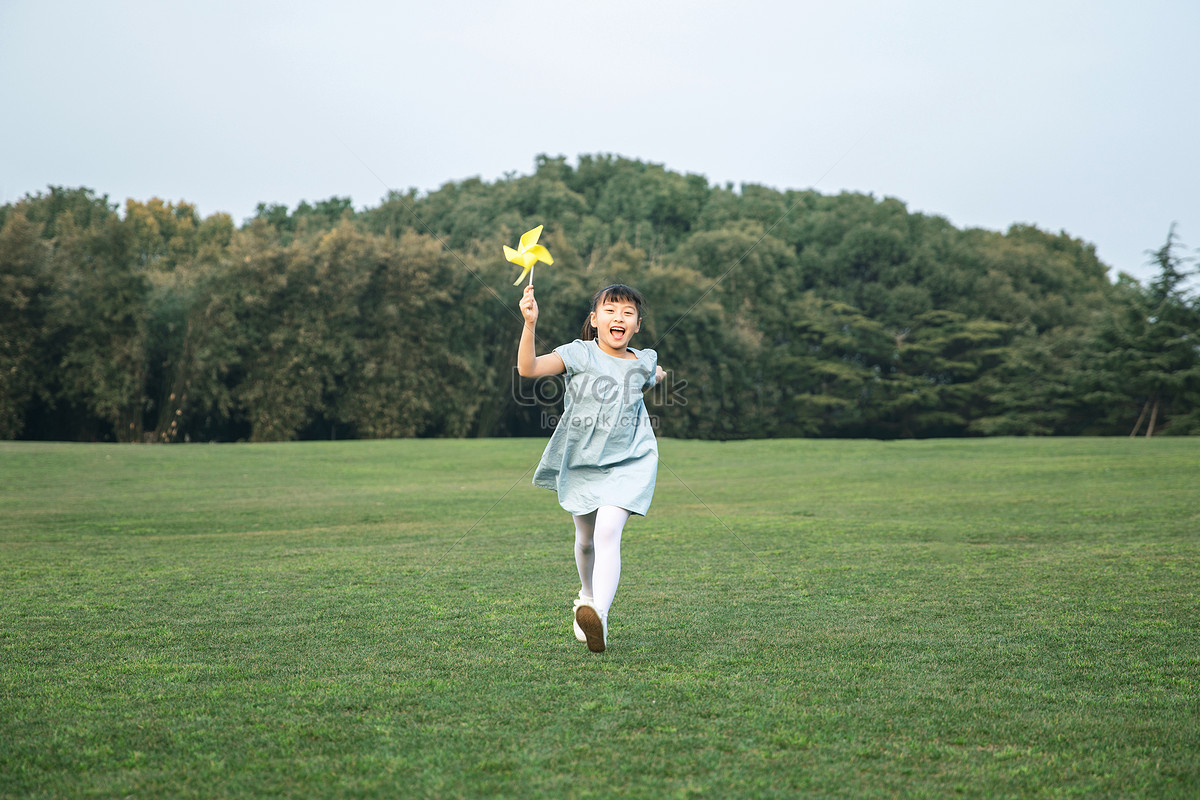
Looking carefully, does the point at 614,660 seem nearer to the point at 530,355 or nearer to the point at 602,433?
the point at 602,433

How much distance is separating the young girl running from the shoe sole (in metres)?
0.22

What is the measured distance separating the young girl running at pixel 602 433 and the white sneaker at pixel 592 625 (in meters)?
0.22

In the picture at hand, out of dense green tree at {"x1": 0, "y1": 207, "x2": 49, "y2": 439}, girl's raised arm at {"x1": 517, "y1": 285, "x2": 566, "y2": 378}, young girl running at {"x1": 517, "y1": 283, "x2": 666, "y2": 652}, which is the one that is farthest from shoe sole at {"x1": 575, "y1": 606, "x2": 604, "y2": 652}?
dense green tree at {"x1": 0, "y1": 207, "x2": 49, "y2": 439}

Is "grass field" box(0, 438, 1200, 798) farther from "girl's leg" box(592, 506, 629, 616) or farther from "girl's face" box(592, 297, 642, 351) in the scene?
"girl's face" box(592, 297, 642, 351)

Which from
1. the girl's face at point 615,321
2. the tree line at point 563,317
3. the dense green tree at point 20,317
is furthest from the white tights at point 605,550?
the dense green tree at point 20,317

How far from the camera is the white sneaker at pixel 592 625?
415cm

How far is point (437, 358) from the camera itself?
1378 inches

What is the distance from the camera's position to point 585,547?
4.81m

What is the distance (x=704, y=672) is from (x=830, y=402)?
41.6 metres

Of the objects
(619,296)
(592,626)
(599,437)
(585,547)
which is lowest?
(592,626)

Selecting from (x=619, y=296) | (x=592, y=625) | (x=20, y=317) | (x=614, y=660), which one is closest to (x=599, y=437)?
(x=619, y=296)

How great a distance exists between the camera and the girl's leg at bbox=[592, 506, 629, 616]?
14.1 feet

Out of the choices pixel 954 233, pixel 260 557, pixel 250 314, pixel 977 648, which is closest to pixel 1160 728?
pixel 977 648

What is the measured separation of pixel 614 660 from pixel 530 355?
143 centimetres
